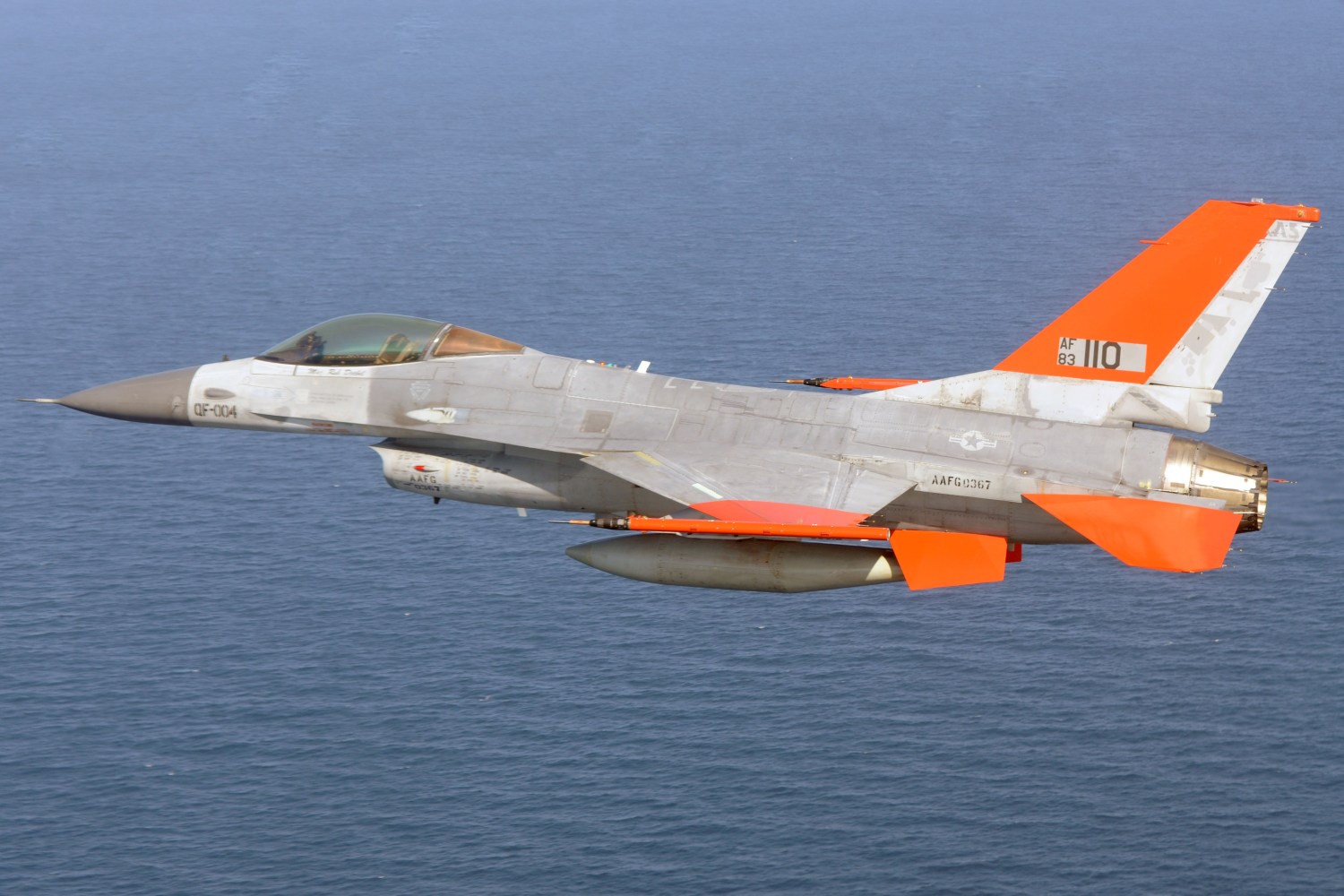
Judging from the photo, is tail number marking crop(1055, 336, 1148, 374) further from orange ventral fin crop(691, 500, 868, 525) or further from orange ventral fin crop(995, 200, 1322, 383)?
orange ventral fin crop(691, 500, 868, 525)

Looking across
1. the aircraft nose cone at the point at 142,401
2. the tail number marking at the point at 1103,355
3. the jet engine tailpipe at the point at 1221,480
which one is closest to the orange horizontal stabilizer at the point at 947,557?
the jet engine tailpipe at the point at 1221,480

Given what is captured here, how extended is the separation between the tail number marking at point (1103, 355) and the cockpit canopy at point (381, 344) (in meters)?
14.0

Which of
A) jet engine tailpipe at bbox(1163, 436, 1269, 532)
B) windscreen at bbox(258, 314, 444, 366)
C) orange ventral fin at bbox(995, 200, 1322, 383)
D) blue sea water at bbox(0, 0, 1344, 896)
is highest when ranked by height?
orange ventral fin at bbox(995, 200, 1322, 383)

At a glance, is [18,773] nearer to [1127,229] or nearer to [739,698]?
[739,698]

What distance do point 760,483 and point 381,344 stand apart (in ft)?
36.6

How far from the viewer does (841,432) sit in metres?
40.7

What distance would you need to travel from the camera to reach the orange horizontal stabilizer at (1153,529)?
36156 mm

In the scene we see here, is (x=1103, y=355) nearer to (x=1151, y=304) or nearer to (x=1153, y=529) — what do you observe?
(x=1151, y=304)

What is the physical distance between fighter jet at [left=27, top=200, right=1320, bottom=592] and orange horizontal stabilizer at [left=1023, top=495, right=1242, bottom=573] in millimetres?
71

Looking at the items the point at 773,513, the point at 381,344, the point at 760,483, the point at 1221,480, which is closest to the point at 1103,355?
the point at 1221,480

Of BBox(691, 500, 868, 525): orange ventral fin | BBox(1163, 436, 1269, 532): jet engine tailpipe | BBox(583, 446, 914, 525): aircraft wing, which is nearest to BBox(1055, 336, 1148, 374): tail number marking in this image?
BBox(1163, 436, 1269, 532): jet engine tailpipe

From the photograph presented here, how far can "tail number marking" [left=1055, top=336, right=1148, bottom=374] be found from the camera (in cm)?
4047

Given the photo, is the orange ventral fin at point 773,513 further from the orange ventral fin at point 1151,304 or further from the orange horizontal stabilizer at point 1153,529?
the orange ventral fin at point 1151,304

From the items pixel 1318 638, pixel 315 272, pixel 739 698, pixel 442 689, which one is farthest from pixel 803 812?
pixel 315 272
